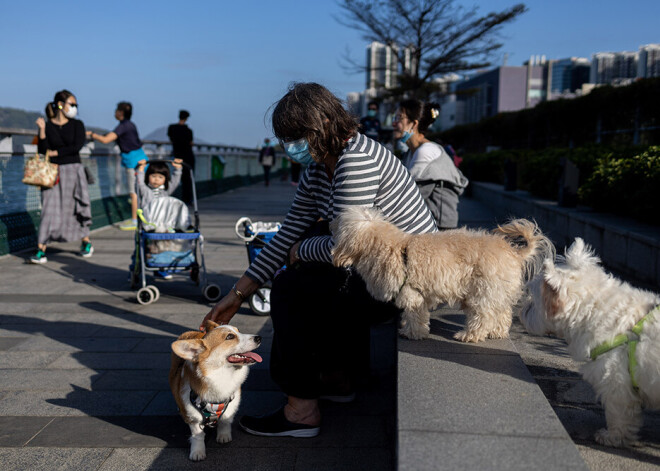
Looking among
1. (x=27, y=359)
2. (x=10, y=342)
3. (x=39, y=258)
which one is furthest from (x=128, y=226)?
(x=27, y=359)

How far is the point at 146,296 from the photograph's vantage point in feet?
19.9

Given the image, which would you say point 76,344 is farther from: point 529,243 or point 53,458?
point 529,243

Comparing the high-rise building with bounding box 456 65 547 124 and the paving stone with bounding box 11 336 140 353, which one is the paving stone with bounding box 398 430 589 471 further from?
the high-rise building with bounding box 456 65 547 124

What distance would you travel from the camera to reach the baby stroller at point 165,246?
606cm

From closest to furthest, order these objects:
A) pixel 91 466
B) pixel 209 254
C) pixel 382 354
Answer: pixel 91 466, pixel 382 354, pixel 209 254

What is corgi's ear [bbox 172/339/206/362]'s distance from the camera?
299 cm

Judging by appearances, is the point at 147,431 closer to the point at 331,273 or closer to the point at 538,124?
the point at 331,273

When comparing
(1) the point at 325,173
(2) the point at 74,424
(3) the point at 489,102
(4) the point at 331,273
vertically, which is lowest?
(2) the point at 74,424

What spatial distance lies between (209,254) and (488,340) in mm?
6050

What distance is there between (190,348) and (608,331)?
1867 millimetres

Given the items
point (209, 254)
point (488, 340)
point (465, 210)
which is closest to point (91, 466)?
point (488, 340)

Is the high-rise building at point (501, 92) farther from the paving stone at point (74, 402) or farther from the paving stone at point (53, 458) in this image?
the paving stone at point (53, 458)

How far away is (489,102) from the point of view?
10081 cm

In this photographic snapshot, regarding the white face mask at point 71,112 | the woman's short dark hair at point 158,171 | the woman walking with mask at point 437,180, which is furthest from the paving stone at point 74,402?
the white face mask at point 71,112
